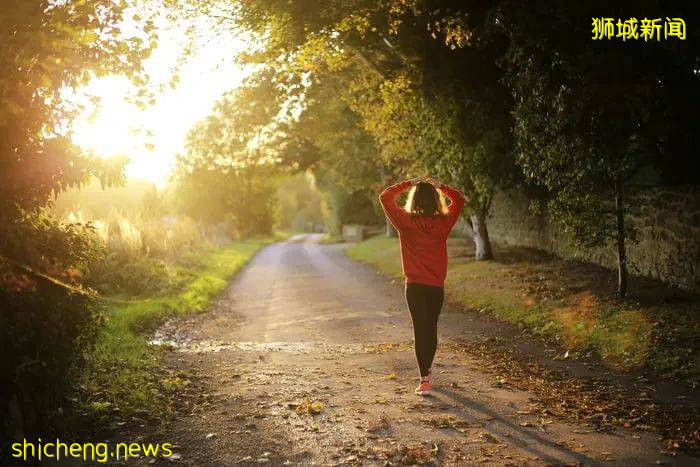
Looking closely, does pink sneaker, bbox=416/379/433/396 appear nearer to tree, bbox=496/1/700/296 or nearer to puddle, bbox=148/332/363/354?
puddle, bbox=148/332/363/354

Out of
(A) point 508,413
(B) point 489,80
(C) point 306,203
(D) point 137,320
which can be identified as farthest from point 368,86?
(C) point 306,203

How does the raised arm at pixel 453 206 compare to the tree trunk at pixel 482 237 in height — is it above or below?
above

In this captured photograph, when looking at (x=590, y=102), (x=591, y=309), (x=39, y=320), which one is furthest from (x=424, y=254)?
(x=591, y=309)

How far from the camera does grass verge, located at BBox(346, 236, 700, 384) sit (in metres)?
8.72

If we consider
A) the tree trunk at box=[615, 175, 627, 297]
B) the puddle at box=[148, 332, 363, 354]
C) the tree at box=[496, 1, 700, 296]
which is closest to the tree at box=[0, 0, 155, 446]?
the puddle at box=[148, 332, 363, 354]

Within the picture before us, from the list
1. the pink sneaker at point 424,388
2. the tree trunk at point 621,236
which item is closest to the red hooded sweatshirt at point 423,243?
the pink sneaker at point 424,388

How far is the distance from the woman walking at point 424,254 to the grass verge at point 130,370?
2864mm

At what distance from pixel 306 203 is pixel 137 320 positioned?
111708mm

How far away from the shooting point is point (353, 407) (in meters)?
6.86

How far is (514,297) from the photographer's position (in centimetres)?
1416

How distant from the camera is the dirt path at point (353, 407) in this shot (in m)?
5.43

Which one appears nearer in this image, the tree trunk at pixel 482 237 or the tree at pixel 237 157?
the tree trunk at pixel 482 237

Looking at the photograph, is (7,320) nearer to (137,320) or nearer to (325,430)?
(325,430)

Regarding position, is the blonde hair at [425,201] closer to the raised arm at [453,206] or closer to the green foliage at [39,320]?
the raised arm at [453,206]
